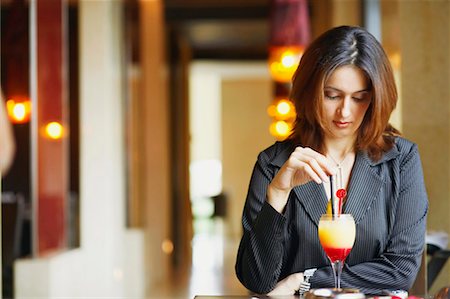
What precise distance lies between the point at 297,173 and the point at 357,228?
0.29 meters

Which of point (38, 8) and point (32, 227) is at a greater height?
point (38, 8)

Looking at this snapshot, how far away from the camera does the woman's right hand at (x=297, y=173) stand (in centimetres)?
225

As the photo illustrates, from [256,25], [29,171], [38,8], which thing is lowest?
[29,171]

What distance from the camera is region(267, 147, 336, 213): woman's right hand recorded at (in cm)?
225

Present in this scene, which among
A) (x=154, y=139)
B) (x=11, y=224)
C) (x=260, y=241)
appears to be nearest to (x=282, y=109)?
(x=154, y=139)

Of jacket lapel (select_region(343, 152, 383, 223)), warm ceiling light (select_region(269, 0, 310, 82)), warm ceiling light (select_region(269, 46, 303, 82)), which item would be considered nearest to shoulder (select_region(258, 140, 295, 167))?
jacket lapel (select_region(343, 152, 383, 223))

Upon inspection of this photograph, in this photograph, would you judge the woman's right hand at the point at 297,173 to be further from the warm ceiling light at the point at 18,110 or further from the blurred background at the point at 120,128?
the warm ceiling light at the point at 18,110

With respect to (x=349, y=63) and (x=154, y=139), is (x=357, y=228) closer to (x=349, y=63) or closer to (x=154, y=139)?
(x=349, y=63)

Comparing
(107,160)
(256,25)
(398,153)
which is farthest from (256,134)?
(398,153)

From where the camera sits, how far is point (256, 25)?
14.7m

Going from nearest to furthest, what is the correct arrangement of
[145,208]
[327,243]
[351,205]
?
[327,243], [351,205], [145,208]

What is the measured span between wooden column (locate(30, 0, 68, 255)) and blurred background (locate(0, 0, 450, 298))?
15 millimetres

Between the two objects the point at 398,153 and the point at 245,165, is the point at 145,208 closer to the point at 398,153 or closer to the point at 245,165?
the point at 398,153

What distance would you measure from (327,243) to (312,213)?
0.29 m
